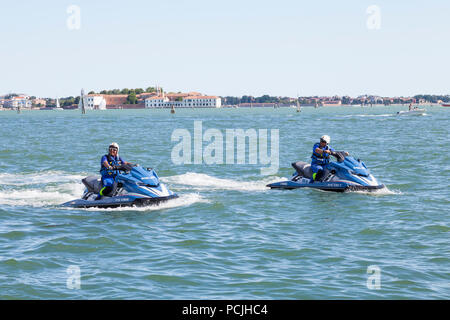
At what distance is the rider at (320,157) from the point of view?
61.8ft

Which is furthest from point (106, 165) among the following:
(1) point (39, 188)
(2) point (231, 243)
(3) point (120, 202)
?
(1) point (39, 188)

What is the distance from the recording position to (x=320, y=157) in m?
19.1

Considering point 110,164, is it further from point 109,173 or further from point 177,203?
point 177,203

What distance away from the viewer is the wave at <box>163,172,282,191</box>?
20.8 meters

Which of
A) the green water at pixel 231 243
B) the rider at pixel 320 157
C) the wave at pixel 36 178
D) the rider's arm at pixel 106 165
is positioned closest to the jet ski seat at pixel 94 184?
the rider's arm at pixel 106 165

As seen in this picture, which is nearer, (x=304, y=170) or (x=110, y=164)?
(x=110, y=164)

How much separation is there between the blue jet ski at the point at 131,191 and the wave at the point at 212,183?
13.4 feet

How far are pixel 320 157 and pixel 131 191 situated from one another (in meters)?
6.03

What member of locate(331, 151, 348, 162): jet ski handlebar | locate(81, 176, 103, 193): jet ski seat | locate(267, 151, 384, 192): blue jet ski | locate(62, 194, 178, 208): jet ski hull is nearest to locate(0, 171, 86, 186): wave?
locate(81, 176, 103, 193): jet ski seat

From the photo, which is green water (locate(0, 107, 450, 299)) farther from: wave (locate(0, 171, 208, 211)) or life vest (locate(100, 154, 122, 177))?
life vest (locate(100, 154, 122, 177))

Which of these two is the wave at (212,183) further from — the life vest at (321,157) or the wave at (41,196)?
the wave at (41,196)

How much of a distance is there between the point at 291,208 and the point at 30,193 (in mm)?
8294

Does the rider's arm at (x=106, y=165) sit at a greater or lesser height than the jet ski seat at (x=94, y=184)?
greater
